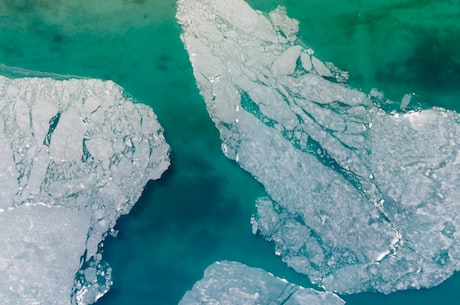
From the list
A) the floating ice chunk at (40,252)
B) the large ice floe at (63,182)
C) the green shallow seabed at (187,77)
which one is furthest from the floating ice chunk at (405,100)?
the floating ice chunk at (40,252)

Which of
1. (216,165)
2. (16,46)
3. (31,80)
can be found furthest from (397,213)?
(16,46)

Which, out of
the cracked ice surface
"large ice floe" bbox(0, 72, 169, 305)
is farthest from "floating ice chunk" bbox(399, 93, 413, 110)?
"large ice floe" bbox(0, 72, 169, 305)

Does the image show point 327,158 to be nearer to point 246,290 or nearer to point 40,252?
point 246,290

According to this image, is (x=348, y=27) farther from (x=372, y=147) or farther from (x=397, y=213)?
(x=397, y=213)

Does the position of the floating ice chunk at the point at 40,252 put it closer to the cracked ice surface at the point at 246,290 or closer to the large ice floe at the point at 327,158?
the cracked ice surface at the point at 246,290

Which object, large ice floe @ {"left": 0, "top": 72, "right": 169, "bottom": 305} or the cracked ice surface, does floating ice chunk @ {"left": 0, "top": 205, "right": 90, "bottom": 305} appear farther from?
the cracked ice surface

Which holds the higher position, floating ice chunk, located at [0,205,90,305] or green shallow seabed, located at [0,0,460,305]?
green shallow seabed, located at [0,0,460,305]

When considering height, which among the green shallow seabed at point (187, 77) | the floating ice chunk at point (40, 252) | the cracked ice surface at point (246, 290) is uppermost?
the green shallow seabed at point (187, 77)
